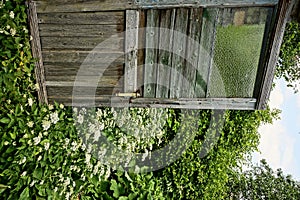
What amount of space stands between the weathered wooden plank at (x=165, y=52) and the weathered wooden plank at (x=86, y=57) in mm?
308

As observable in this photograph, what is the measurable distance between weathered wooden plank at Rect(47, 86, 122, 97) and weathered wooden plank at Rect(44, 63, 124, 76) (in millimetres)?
130

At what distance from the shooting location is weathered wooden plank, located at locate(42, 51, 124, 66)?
2.64 meters

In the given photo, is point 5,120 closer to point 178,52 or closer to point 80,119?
point 80,119

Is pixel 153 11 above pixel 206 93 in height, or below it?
above

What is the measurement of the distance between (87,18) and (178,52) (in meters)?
0.72

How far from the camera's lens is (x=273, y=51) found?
2529mm

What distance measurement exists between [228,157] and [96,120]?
332 centimetres

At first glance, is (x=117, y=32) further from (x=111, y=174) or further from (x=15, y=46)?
(x=111, y=174)

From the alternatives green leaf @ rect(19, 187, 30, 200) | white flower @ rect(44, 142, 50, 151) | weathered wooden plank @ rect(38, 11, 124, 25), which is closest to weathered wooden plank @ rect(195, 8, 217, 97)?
weathered wooden plank @ rect(38, 11, 124, 25)

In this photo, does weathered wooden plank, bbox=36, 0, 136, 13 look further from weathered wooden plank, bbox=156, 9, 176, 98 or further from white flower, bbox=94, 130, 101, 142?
white flower, bbox=94, 130, 101, 142

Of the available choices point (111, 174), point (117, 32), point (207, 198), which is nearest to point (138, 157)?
point (111, 174)

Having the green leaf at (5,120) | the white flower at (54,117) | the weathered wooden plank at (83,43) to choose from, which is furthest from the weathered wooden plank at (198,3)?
the green leaf at (5,120)

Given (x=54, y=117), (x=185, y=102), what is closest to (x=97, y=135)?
(x=54, y=117)

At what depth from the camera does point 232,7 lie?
236 cm
